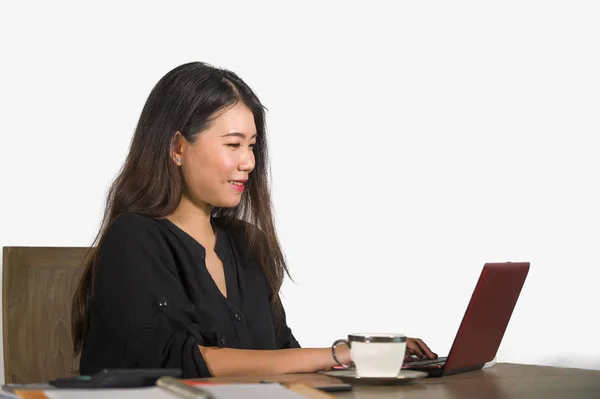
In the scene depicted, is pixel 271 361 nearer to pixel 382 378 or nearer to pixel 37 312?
pixel 382 378

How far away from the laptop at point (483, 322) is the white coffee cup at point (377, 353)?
0.46 feet

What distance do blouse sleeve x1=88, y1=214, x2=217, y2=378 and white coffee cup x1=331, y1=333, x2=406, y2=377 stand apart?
1.17ft

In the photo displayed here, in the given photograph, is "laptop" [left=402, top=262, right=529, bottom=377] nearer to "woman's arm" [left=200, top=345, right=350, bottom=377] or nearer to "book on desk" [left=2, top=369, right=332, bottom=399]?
"woman's arm" [left=200, top=345, right=350, bottom=377]

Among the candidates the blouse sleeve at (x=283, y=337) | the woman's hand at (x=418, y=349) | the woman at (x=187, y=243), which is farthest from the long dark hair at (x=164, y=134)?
the woman's hand at (x=418, y=349)

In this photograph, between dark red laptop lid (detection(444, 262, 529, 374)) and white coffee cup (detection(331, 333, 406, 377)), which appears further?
dark red laptop lid (detection(444, 262, 529, 374))

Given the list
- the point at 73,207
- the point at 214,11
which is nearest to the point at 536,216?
the point at 214,11

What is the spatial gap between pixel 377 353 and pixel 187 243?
69cm

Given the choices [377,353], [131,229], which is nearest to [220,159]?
[131,229]

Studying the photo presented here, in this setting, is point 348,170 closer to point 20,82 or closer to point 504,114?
point 504,114

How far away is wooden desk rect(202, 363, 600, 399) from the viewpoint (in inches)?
47.9

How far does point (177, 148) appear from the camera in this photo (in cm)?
192

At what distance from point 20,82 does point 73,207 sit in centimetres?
41

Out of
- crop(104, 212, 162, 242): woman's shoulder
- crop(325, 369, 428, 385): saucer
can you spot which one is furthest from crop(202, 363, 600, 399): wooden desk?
crop(104, 212, 162, 242): woman's shoulder

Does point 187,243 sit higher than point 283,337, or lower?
higher
